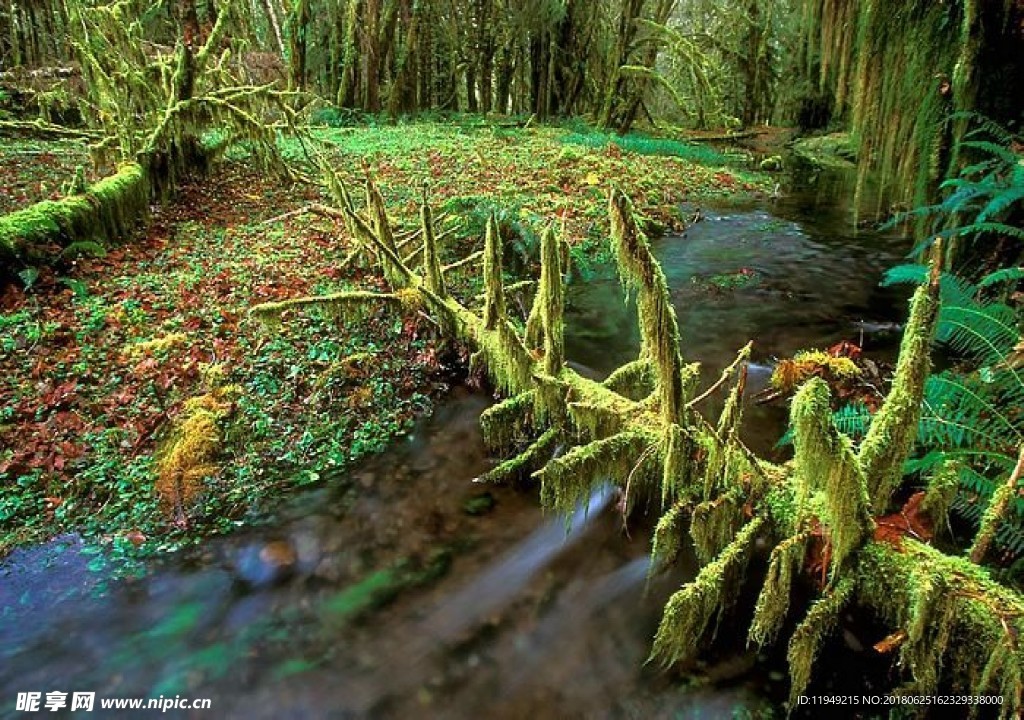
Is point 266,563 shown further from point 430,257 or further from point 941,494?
point 941,494

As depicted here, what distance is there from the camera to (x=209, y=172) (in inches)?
507

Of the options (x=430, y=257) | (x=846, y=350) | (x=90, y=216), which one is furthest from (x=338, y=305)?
(x=846, y=350)

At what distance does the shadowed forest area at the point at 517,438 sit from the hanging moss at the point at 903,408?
0.02 metres

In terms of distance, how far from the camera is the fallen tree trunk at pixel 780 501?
2543 millimetres

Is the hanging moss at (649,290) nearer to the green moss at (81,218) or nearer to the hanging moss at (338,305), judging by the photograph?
the hanging moss at (338,305)

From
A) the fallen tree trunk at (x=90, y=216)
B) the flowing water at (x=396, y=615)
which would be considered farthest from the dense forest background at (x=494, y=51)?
the flowing water at (x=396, y=615)

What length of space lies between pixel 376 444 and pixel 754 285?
6.33 m

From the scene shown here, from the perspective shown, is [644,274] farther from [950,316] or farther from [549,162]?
[549,162]

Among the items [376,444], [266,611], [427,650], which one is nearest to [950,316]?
[427,650]

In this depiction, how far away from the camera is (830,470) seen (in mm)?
2512

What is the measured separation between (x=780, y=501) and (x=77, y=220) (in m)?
9.11

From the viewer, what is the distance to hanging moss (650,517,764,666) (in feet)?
9.89

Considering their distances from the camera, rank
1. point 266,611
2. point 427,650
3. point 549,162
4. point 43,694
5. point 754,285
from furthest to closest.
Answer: point 549,162 → point 754,285 → point 266,611 → point 427,650 → point 43,694

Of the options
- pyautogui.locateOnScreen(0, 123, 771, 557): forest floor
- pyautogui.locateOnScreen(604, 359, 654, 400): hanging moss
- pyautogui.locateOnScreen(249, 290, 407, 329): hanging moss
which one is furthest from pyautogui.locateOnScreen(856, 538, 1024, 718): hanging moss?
pyautogui.locateOnScreen(249, 290, 407, 329): hanging moss
